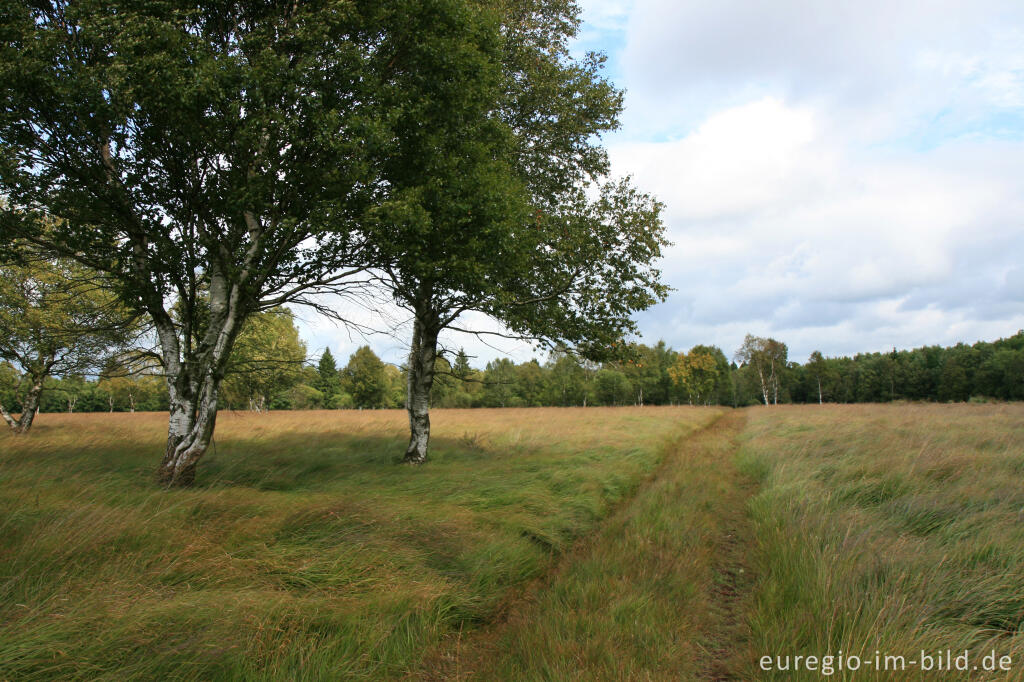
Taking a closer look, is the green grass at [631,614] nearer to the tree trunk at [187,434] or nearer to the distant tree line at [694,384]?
the tree trunk at [187,434]

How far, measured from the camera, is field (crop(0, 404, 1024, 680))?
350 centimetres

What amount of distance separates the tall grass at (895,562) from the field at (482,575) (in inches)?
1.2

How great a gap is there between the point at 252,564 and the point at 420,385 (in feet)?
23.0

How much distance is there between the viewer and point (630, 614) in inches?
182

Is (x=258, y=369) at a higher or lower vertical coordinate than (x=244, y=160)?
lower

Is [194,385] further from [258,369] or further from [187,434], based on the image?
[258,369]

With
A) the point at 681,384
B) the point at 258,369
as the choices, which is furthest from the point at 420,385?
the point at 681,384

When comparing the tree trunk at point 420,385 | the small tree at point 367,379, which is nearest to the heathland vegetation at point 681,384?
the small tree at point 367,379

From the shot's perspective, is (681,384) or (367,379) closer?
(367,379)

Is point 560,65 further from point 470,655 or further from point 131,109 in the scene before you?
point 470,655

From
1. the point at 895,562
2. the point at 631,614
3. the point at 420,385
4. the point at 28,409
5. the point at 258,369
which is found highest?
the point at 258,369

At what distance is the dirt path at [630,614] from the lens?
3.91 m

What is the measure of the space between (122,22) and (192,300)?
4263 millimetres

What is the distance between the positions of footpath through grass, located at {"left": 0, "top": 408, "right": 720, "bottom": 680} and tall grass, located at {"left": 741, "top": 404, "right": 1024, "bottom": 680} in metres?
2.88
